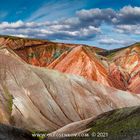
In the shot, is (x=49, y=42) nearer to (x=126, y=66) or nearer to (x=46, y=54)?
(x=46, y=54)

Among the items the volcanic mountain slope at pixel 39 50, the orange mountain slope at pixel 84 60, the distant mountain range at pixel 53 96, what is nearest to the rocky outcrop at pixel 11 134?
the distant mountain range at pixel 53 96

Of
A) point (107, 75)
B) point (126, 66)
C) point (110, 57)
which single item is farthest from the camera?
point (110, 57)

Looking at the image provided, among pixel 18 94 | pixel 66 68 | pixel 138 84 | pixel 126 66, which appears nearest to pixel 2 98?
pixel 18 94

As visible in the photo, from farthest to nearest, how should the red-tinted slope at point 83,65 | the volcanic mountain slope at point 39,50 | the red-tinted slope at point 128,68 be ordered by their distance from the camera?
the volcanic mountain slope at point 39,50 < the red-tinted slope at point 128,68 < the red-tinted slope at point 83,65

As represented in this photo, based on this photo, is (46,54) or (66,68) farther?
(46,54)

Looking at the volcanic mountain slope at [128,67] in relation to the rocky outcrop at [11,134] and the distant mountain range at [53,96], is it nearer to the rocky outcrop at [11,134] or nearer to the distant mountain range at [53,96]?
the distant mountain range at [53,96]

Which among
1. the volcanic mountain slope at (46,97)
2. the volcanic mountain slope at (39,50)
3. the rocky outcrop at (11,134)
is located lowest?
the volcanic mountain slope at (46,97)

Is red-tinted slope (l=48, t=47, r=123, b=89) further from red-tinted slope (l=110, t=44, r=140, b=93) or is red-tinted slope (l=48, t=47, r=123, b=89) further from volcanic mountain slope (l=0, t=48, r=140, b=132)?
volcanic mountain slope (l=0, t=48, r=140, b=132)
